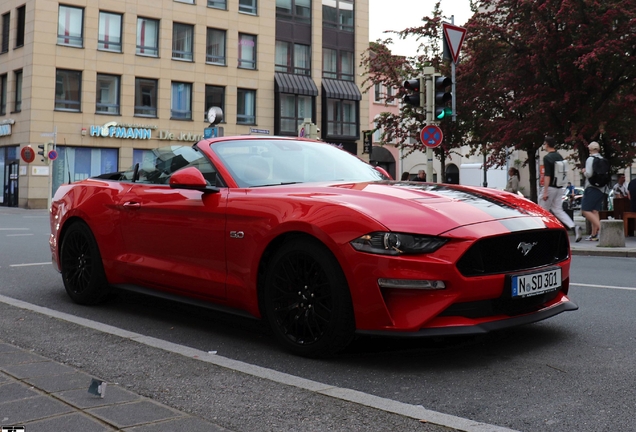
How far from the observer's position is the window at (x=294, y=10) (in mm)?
45656

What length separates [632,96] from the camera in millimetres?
16938

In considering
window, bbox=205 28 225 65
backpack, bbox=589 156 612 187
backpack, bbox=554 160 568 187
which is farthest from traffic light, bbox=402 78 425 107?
window, bbox=205 28 225 65

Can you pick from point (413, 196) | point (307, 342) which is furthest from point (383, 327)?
point (413, 196)

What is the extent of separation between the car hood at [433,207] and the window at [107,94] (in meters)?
36.1

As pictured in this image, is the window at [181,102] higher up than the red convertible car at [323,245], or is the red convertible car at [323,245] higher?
the window at [181,102]

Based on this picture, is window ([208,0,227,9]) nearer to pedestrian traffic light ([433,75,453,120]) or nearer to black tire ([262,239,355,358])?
pedestrian traffic light ([433,75,453,120])

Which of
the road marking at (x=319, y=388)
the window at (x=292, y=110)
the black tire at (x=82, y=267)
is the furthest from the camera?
the window at (x=292, y=110)

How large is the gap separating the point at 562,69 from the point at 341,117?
2953 centimetres

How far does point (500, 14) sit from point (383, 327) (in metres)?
17.1

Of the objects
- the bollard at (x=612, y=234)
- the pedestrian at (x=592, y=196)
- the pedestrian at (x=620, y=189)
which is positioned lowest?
the bollard at (x=612, y=234)

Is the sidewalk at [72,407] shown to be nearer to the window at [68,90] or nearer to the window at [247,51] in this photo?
the window at [68,90]

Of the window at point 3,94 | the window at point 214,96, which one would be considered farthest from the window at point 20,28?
the window at point 214,96

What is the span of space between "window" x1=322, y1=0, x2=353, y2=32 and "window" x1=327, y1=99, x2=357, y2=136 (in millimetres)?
4793

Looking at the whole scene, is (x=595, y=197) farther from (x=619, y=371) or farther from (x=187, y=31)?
(x=187, y=31)
